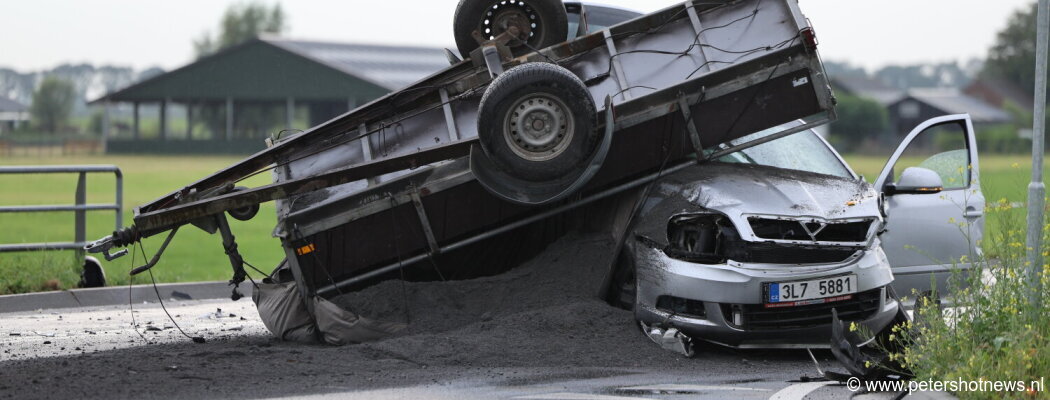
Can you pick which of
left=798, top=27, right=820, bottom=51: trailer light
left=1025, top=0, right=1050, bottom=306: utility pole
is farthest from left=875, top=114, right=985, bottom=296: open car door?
left=1025, top=0, right=1050, bottom=306: utility pole

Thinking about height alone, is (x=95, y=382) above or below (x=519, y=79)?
below

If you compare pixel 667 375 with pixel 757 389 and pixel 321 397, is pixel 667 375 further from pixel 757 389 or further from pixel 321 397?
pixel 321 397

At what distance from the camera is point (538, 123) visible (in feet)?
26.2

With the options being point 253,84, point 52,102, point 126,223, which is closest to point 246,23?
point 52,102

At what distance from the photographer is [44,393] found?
656 cm

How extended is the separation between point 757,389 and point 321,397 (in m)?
2.37

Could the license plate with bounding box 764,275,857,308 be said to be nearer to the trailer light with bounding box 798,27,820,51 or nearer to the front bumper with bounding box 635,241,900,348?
the front bumper with bounding box 635,241,900,348

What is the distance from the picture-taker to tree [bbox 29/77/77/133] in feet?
341

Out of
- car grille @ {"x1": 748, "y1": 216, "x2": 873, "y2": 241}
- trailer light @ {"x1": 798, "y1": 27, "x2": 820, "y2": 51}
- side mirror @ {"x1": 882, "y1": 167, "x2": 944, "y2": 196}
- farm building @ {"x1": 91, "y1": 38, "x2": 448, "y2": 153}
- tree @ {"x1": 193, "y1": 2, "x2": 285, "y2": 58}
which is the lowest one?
car grille @ {"x1": 748, "y1": 216, "x2": 873, "y2": 241}

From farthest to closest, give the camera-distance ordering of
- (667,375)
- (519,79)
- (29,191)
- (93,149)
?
(93,149) < (29,191) < (519,79) < (667,375)

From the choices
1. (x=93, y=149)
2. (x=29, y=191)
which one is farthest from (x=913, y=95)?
(x=29, y=191)

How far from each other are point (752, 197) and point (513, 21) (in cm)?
242

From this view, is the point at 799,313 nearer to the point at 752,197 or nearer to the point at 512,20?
the point at 752,197

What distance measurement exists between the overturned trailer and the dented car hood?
303 mm
